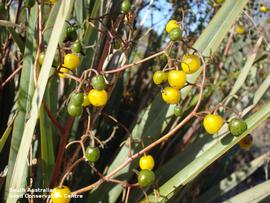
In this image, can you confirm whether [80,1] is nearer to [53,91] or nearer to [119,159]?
[53,91]

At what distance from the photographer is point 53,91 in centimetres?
103

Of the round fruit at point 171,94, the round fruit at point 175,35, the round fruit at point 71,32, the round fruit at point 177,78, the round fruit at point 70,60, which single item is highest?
the round fruit at point 71,32

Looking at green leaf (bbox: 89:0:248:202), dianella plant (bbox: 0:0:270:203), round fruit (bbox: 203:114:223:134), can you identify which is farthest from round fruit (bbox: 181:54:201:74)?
green leaf (bbox: 89:0:248:202)

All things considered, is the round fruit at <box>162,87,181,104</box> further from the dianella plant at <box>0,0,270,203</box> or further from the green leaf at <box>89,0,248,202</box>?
the green leaf at <box>89,0,248,202</box>

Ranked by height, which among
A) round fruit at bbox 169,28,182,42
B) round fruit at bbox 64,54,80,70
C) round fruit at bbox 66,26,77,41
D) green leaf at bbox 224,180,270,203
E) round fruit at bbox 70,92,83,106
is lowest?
green leaf at bbox 224,180,270,203

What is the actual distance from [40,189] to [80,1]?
54cm

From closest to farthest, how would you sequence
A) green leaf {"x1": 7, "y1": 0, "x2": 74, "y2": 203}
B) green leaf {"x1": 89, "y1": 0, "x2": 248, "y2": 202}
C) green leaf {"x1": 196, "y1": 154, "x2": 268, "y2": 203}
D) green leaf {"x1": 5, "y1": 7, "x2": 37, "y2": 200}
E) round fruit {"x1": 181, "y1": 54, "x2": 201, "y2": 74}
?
green leaf {"x1": 7, "y1": 0, "x2": 74, "y2": 203} < round fruit {"x1": 181, "y1": 54, "x2": 201, "y2": 74} < green leaf {"x1": 5, "y1": 7, "x2": 37, "y2": 200} < green leaf {"x1": 89, "y1": 0, "x2": 248, "y2": 202} < green leaf {"x1": 196, "y1": 154, "x2": 268, "y2": 203}

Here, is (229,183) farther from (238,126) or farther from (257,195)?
(238,126)

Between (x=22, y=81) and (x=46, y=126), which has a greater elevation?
(x=22, y=81)

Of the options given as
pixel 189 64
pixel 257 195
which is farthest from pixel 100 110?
pixel 257 195

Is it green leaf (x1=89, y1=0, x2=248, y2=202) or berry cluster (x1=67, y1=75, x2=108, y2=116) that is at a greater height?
green leaf (x1=89, y1=0, x2=248, y2=202)

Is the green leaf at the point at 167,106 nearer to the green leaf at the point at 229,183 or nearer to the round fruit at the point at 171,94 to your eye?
the round fruit at the point at 171,94

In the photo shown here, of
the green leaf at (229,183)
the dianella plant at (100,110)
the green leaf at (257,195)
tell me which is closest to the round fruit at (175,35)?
the dianella plant at (100,110)

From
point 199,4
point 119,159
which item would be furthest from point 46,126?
point 199,4
